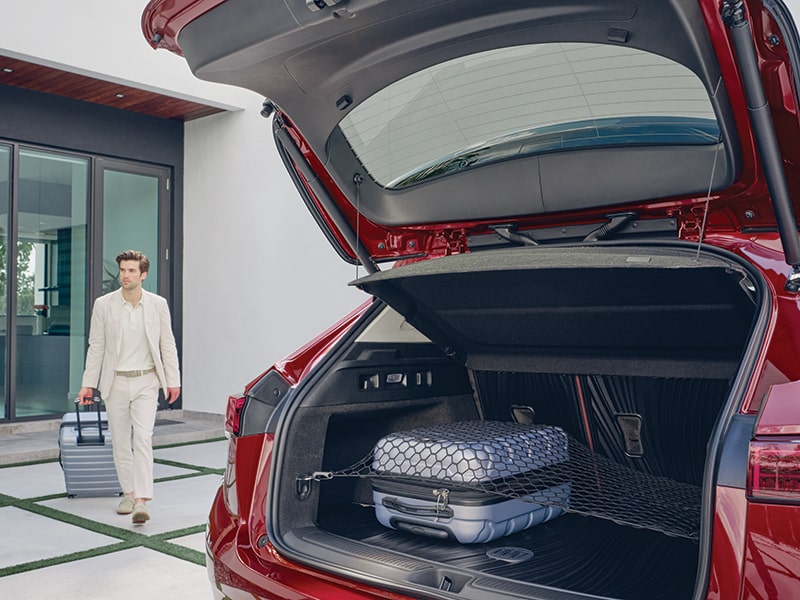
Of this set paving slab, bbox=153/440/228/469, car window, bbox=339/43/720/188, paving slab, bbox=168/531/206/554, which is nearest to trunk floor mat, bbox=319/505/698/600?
car window, bbox=339/43/720/188

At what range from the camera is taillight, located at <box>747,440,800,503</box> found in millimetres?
1047

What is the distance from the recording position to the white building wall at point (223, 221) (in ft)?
20.3

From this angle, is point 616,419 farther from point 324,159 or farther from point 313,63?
point 313,63

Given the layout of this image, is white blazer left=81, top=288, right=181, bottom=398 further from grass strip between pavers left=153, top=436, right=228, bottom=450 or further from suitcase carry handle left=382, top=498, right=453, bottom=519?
suitcase carry handle left=382, top=498, right=453, bottom=519

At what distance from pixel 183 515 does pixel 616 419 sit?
2553 mm

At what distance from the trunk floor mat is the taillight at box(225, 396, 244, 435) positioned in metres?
0.30

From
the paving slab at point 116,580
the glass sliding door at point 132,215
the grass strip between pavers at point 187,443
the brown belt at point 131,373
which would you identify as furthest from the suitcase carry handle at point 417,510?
the glass sliding door at point 132,215

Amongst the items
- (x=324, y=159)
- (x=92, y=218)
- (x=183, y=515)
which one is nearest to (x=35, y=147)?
(x=92, y=218)

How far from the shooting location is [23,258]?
22.9 feet

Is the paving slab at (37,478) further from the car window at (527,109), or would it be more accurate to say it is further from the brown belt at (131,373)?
the car window at (527,109)

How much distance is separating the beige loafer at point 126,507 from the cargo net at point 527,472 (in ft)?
7.51

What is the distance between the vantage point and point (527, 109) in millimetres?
1714

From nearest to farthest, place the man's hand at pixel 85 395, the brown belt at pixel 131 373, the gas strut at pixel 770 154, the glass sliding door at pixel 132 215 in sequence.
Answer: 1. the gas strut at pixel 770 154
2. the brown belt at pixel 131 373
3. the man's hand at pixel 85 395
4. the glass sliding door at pixel 132 215

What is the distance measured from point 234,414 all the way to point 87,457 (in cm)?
279
